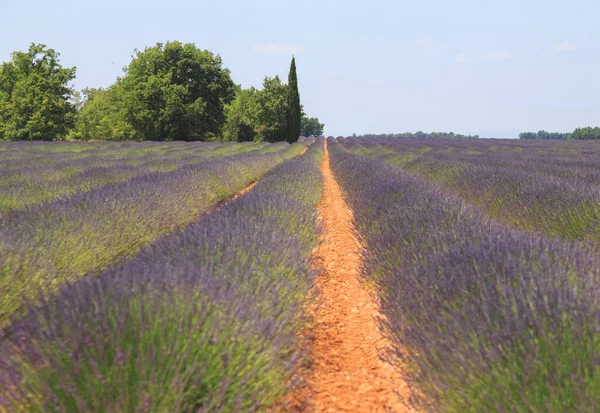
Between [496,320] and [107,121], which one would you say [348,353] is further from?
[107,121]

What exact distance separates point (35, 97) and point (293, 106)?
17.3 metres

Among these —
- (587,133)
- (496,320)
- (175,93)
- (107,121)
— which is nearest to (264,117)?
(175,93)

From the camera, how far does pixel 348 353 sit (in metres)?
2.85

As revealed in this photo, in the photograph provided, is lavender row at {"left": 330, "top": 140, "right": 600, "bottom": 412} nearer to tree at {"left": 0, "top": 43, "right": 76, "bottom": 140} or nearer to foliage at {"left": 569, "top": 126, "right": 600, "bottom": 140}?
tree at {"left": 0, "top": 43, "right": 76, "bottom": 140}

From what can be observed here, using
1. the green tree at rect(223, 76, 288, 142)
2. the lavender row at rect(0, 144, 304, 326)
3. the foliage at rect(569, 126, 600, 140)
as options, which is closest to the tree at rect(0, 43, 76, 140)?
the green tree at rect(223, 76, 288, 142)

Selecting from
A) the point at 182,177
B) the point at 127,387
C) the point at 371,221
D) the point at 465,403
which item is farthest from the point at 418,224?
the point at 182,177

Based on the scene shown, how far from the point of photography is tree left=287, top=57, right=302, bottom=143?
35.2 metres

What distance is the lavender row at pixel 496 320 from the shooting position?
1.51 metres

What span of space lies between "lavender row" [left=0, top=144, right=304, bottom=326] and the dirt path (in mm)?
1496

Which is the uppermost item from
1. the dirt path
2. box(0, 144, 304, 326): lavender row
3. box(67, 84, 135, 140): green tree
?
box(67, 84, 135, 140): green tree

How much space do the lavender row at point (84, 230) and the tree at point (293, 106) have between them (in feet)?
95.8

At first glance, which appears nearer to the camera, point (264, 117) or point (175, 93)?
point (175, 93)

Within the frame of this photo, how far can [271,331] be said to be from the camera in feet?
6.27

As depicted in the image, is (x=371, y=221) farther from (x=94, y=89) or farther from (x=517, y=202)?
(x=94, y=89)
